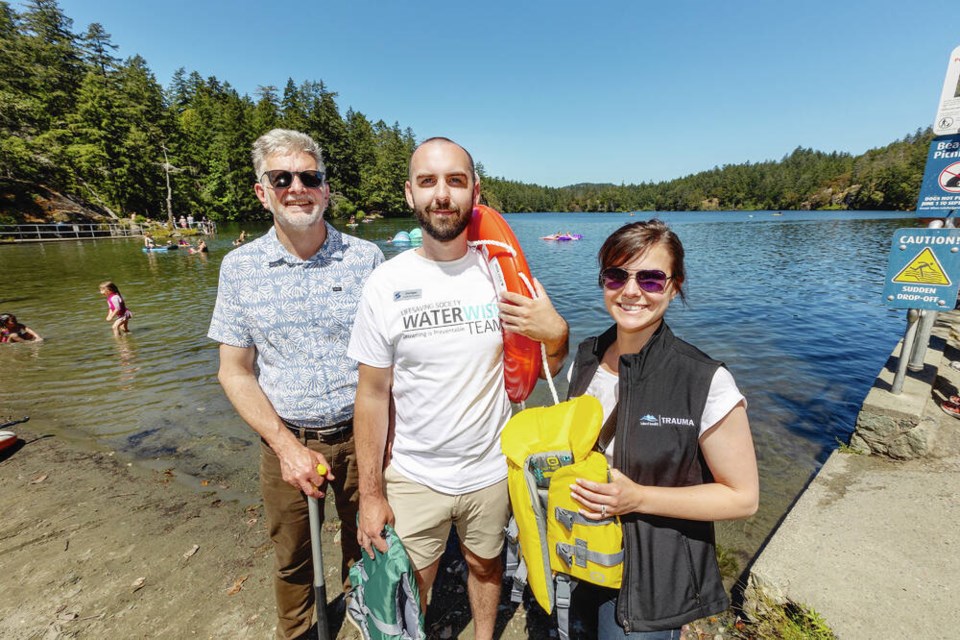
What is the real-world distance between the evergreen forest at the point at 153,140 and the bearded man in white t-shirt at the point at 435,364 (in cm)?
5152

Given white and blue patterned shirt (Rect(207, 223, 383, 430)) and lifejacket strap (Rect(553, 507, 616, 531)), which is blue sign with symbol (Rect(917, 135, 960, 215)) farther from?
white and blue patterned shirt (Rect(207, 223, 383, 430))

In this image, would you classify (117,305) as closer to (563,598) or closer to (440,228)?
(440,228)

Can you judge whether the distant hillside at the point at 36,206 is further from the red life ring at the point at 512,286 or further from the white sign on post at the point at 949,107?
the white sign on post at the point at 949,107

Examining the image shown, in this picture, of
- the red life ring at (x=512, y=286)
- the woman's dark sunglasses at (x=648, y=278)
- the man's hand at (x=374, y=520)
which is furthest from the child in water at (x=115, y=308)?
the woman's dark sunglasses at (x=648, y=278)

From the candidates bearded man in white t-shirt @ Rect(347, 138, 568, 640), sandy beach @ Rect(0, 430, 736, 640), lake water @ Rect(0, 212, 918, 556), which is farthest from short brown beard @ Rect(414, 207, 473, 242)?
lake water @ Rect(0, 212, 918, 556)

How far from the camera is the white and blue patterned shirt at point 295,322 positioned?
2.54 meters

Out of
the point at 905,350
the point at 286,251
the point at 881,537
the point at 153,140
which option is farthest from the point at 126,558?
the point at 153,140

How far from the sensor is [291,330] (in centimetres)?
255

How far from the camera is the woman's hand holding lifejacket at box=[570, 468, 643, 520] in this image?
5.10ft

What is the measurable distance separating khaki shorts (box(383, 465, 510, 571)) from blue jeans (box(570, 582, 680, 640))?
55 cm

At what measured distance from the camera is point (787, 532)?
3.13 metres

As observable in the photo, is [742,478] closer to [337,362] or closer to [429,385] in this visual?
[429,385]

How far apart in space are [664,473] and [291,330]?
2181 mm

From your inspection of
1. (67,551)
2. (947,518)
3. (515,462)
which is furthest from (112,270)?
(947,518)
